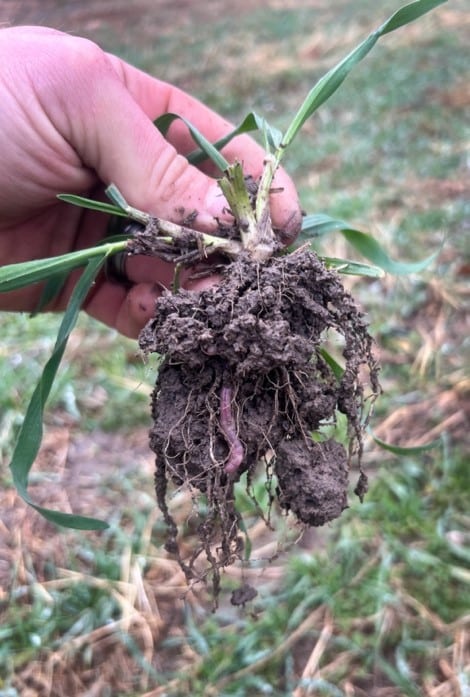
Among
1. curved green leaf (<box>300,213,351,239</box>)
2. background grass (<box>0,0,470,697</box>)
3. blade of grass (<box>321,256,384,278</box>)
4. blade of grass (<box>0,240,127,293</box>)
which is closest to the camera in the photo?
blade of grass (<box>0,240,127,293</box>)

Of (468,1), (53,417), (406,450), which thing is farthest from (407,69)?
(406,450)

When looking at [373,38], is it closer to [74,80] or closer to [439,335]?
[74,80]

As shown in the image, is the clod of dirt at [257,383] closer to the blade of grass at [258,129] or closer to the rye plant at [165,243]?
the rye plant at [165,243]

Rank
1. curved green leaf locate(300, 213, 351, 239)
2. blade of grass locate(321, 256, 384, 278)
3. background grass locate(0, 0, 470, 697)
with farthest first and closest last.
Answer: background grass locate(0, 0, 470, 697), curved green leaf locate(300, 213, 351, 239), blade of grass locate(321, 256, 384, 278)

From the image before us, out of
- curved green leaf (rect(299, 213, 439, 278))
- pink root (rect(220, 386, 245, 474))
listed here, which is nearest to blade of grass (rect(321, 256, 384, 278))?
curved green leaf (rect(299, 213, 439, 278))

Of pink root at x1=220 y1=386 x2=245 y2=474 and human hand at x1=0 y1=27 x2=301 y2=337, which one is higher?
human hand at x1=0 y1=27 x2=301 y2=337

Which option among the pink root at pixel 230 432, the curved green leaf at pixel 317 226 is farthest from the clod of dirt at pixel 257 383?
the curved green leaf at pixel 317 226

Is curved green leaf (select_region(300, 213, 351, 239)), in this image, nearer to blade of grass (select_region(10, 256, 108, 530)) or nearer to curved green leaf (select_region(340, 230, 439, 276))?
curved green leaf (select_region(340, 230, 439, 276))
